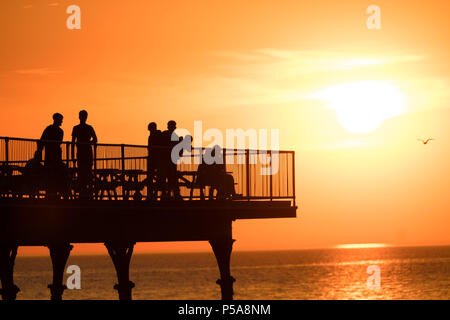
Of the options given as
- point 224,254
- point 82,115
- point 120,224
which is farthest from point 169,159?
point 224,254

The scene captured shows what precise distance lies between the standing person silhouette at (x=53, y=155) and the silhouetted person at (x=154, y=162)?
10.4ft

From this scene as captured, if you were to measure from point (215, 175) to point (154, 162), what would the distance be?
201 cm

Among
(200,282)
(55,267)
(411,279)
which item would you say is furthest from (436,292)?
(55,267)

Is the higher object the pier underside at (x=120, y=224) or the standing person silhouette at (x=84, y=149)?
the standing person silhouette at (x=84, y=149)

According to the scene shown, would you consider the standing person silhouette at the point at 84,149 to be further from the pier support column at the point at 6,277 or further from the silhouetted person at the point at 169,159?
the pier support column at the point at 6,277

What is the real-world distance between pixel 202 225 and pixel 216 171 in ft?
7.04

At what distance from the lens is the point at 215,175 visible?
104 ft

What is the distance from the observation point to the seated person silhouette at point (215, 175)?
3125 centimetres

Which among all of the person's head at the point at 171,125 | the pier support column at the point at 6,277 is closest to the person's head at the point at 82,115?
the person's head at the point at 171,125

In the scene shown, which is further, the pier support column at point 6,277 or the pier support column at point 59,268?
the pier support column at point 59,268

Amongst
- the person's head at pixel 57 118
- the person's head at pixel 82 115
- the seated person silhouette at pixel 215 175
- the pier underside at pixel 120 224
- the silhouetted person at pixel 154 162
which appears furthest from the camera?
the seated person silhouette at pixel 215 175

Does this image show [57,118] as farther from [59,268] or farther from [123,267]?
[59,268]

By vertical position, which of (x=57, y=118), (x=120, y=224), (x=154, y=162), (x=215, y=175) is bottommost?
(x=120, y=224)
